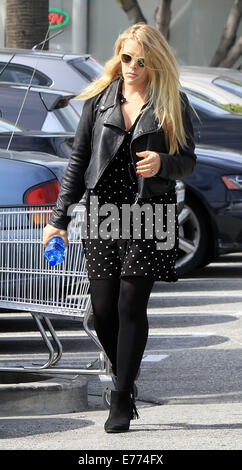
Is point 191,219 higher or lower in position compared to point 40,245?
lower

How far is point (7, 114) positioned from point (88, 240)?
187 inches

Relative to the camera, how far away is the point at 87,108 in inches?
216

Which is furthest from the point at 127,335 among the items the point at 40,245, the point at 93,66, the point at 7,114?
the point at 93,66

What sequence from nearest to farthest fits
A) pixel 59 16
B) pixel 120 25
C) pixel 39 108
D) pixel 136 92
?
pixel 136 92, pixel 39 108, pixel 59 16, pixel 120 25

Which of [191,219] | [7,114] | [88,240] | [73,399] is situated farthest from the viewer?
[191,219]

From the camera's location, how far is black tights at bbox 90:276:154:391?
527cm

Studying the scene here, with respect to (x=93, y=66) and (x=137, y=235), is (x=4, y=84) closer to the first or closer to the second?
(x=93, y=66)

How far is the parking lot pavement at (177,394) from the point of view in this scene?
17.0 feet

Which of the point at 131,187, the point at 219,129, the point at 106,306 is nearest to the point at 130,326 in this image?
the point at 106,306

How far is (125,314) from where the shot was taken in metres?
5.28

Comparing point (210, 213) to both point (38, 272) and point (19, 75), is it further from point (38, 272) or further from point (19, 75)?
point (38, 272)

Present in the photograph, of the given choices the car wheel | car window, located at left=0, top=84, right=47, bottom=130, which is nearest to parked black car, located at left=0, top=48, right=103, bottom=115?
car window, located at left=0, top=84, right=47, bottom=130

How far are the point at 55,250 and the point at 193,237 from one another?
17.3 ft

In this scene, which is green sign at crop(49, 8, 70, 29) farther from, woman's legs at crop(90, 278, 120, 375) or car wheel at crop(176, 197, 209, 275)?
woman's legs at crop(90, 278, 120, 375)
